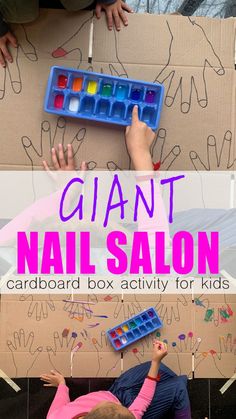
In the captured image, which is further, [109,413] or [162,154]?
[162,154]

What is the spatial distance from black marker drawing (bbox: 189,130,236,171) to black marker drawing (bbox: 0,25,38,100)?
34 centimetres

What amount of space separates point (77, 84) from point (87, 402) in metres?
0.57

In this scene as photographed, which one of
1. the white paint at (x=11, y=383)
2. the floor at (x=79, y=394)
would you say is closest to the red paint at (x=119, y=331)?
the floor at (x=79, y=394)

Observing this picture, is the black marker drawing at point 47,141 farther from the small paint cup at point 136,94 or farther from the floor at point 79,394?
the floor at point 79,394

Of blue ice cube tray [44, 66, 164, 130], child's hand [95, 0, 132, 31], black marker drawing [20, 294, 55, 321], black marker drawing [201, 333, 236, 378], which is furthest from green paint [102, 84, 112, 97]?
black marker drawing [201, 333, 236, 378]

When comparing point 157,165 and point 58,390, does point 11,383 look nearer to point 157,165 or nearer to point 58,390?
point 58,390

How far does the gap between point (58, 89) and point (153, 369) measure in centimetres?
53

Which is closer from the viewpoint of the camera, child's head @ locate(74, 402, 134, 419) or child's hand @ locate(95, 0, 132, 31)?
child's head @ locate(74, 402, 134, 419)

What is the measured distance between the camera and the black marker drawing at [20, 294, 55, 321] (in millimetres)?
913

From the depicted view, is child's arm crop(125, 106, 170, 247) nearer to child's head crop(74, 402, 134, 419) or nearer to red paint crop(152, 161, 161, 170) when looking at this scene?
red paint crop(152, 161, 161, 170)

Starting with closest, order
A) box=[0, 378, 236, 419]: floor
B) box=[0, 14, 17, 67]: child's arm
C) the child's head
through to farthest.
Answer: the child's head
box=[0, 14, 17, 67]: child's arm
box=[0, 378, 236, 419]: floor

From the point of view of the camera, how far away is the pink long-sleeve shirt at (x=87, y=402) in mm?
875

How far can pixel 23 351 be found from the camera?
0.92 metres

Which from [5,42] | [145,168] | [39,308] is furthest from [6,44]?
[39,308]
